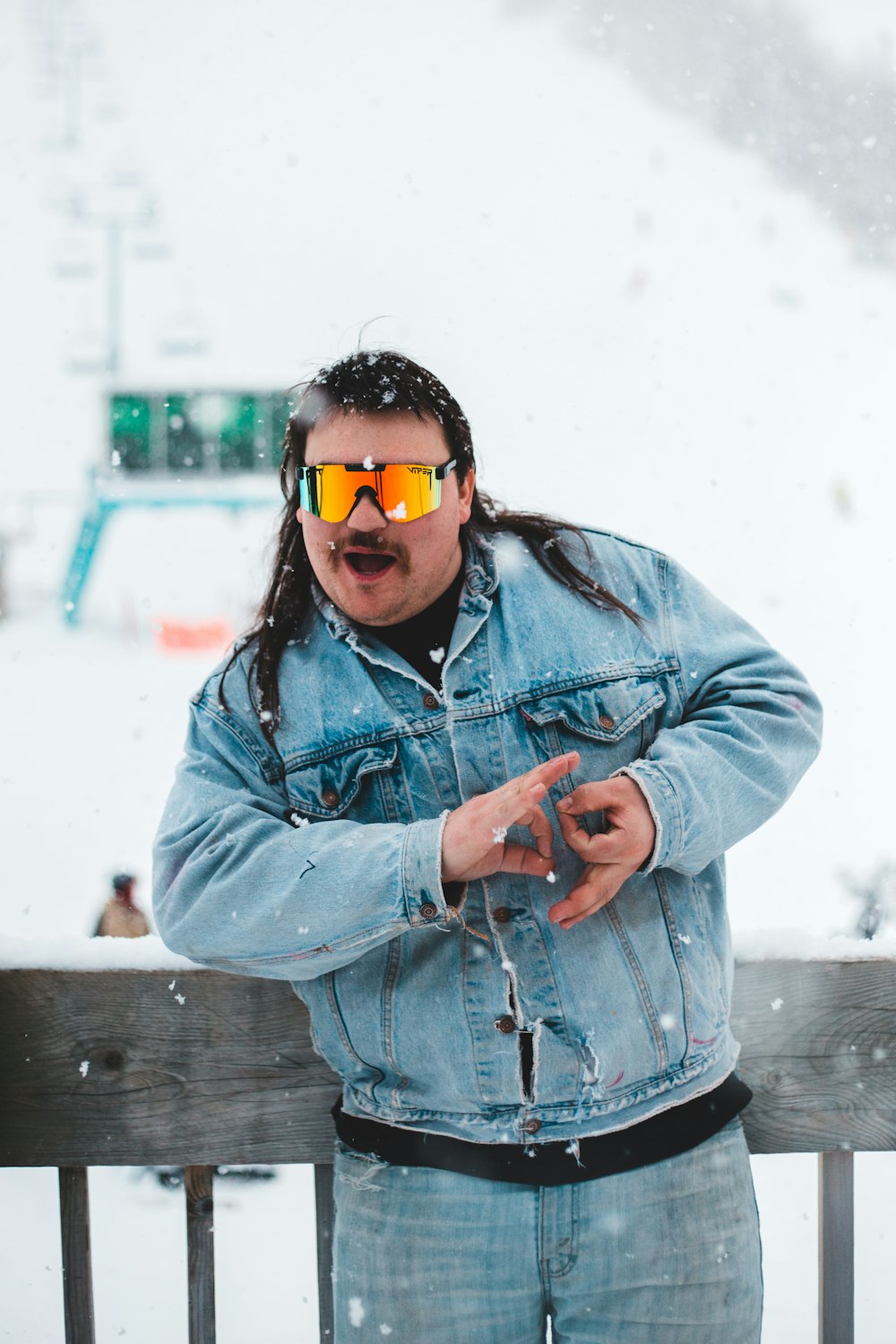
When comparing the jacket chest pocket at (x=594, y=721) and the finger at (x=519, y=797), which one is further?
the jacket chest pocket at (x=594, y=721)

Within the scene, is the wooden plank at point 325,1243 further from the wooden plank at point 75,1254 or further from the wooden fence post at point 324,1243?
the wooden plank at point 75,1254

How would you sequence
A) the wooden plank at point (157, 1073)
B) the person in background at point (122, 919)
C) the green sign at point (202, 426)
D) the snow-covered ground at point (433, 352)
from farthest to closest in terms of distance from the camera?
the green sign at point (202, 426), the snow-covered ground at point (433, 352), the person in background at point (122, 919), the wooden plank at point (157, 1073)

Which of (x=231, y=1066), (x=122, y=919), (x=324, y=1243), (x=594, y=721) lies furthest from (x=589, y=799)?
(x=122, y=919)

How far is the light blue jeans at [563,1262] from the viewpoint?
120cm

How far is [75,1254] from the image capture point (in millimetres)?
1458

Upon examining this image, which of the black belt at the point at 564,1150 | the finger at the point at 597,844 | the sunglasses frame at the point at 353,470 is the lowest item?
the black belt at the point at 564,1150

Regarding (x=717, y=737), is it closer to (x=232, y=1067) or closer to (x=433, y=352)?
(x=232, y=1067)

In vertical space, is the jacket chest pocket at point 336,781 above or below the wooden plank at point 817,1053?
above

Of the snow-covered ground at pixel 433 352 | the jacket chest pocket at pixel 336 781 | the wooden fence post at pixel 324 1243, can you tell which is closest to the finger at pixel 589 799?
the jacket chest pocket at pixel 336 781

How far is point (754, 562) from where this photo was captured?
22.2ft

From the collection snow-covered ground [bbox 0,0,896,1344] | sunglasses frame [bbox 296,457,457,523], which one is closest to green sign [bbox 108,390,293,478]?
snow-covered ground [bbox 0,0,896,1344]

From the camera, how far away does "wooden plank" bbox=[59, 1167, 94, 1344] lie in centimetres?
146

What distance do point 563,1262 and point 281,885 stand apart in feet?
1.91

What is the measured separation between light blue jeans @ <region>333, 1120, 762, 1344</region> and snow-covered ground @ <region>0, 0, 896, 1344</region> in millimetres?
820
